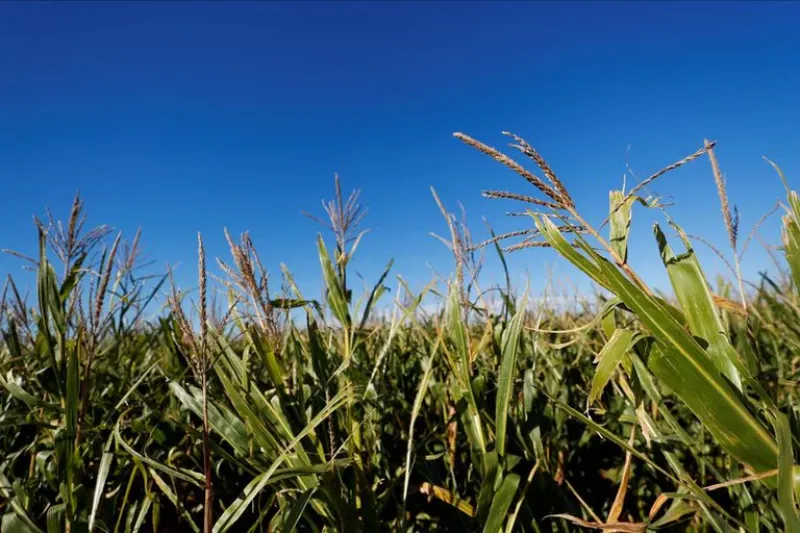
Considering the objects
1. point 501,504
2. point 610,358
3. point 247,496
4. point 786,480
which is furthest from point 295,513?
point 786,480

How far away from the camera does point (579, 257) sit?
35.2 inches

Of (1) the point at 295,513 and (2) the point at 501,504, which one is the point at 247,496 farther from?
(2) the point at 501,504

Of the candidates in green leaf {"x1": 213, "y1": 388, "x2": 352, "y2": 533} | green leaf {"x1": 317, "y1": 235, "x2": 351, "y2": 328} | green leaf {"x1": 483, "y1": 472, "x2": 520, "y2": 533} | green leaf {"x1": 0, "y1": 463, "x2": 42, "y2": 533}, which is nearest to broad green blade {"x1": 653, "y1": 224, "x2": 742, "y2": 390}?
green leaf {"x1": 483, "y1": 472, "x2": 520, "y2": 533}

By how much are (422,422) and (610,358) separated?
124 centimetres

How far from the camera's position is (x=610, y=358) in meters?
0.84

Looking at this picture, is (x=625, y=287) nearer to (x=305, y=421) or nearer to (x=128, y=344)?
(x=305, y=421)

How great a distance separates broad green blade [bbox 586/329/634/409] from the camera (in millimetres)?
833

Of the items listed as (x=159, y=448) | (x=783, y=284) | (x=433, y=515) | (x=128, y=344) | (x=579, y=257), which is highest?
(x=783, y=284)

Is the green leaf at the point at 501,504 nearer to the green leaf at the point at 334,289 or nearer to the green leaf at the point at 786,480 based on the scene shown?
the green leaf at the point at 786,480

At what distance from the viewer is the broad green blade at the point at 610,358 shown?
2.73 feet

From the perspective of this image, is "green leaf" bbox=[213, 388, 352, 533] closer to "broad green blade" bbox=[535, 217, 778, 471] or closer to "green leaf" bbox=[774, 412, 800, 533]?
"broad green blade" bbox=[535, 217, 778, 471]

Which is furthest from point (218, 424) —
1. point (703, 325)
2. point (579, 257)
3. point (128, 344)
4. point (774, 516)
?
point (128, 344)

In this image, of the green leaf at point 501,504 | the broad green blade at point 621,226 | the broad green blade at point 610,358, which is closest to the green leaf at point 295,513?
the green leaf at point 501,504

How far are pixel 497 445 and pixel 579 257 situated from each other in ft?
1.82
